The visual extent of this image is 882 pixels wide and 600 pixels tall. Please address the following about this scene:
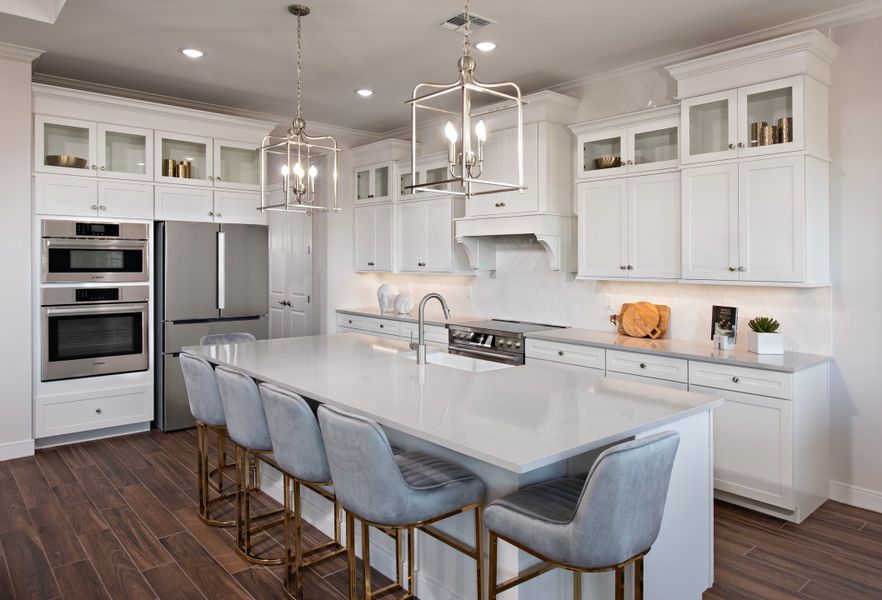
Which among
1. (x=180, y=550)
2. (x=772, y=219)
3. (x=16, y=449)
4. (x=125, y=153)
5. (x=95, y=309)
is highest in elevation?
(x=125, y=153)

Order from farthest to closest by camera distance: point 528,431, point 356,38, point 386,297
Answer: point 386,297 < point 356,38 < point 528,431

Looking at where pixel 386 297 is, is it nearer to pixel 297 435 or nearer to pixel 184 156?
pixel 184 156

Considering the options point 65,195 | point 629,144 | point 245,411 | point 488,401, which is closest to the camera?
point 488,401

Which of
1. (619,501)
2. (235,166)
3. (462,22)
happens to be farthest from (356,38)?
(619,501)

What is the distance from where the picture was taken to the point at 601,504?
162cm

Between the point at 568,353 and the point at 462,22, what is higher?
the point at 462,22

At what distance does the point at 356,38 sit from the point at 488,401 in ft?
9.29

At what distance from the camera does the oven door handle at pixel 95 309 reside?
4.67 m

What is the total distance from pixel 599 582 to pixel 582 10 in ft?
10.1

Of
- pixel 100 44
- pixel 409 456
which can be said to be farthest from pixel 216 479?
pixel 100 44

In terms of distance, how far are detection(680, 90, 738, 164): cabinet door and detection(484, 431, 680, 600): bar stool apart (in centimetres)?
255

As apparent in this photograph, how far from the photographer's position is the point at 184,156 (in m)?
5.33

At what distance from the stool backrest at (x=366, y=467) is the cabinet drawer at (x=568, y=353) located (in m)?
2.44

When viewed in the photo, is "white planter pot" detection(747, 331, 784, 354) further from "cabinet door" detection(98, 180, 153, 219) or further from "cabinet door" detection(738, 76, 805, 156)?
"cabinet door" detection(98, 180, 153, 219)
